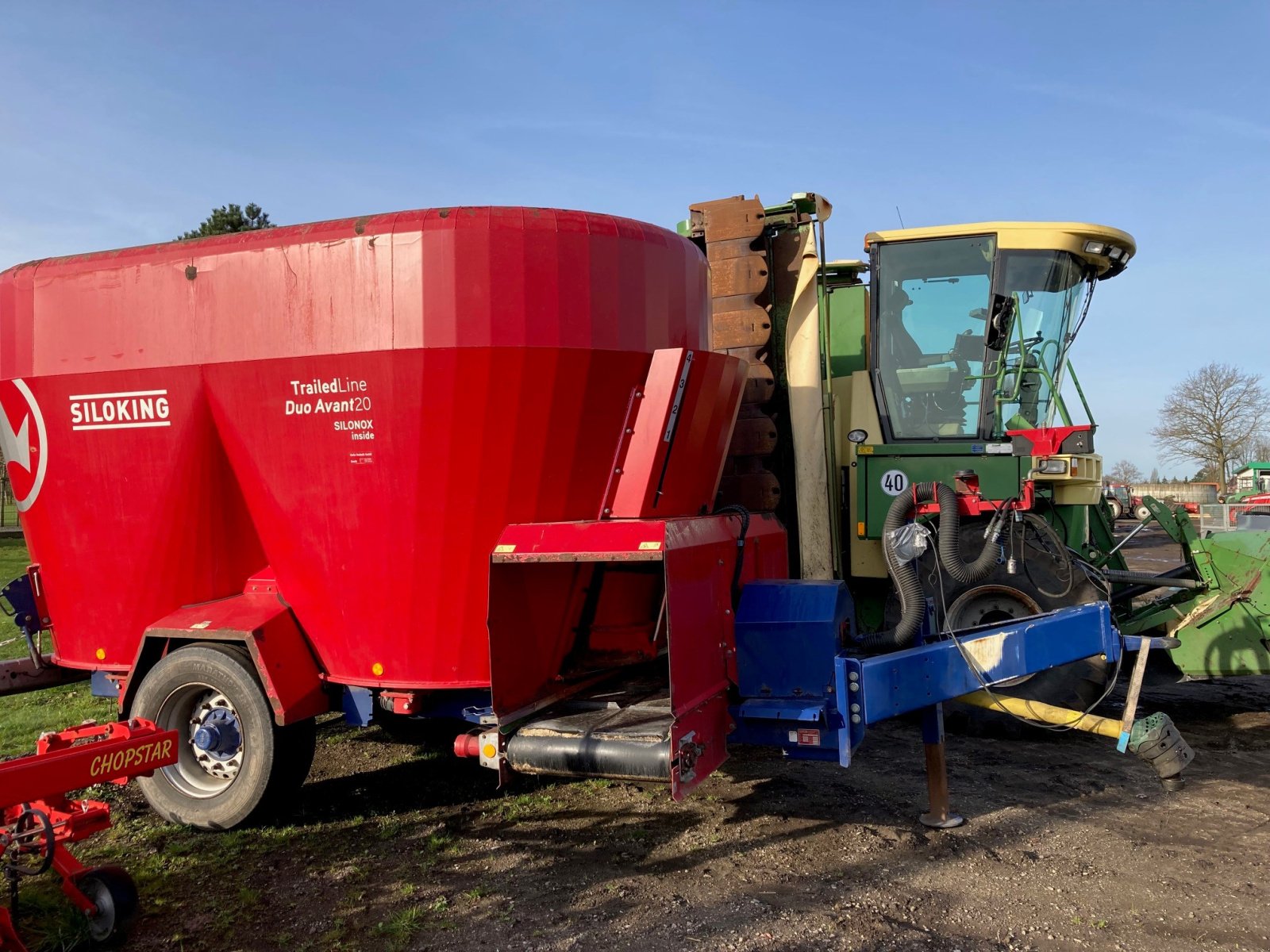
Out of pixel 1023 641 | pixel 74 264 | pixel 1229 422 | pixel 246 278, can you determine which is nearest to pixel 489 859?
pixel 1023 641

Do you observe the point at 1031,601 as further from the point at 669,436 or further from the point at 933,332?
the point at 669,436

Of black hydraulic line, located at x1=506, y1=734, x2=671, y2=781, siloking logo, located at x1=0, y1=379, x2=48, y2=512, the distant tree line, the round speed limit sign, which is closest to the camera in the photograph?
black hydraulic line, located at x1=506, y1=734, x2=671, y2=781

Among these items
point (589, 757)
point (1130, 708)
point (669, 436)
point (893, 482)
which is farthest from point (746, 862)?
Answer: point (893, 482)

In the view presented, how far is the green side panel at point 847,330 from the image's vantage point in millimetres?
7195

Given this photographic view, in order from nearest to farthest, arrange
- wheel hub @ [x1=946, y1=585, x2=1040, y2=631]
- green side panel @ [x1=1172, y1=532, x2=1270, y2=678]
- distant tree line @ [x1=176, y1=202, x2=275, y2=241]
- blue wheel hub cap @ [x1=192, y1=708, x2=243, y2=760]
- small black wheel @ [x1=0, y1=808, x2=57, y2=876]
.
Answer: small black wheel @ [x1=0, y1=808, x2=57, y2=876] → blue wheel hub cap @ [x1=192, y1=708, x2=243, y2=760] → green side panel @ [x1=1172, y1=532, x2=1270, y2=678] → wheel hub @ [x1=946, y1=585, x2=1040, y2=631] → distant tree line @ [x1=176, y1=202, x2=275, y2=241]

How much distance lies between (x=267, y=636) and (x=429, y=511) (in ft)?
3.50

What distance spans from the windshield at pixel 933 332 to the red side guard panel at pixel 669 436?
7.16ft

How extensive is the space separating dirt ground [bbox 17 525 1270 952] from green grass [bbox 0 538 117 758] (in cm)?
195

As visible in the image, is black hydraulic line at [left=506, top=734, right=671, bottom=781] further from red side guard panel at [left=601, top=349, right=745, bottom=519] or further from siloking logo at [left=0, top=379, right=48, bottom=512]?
siloking logo at [left=0, top=379, right=48, bottom=512]

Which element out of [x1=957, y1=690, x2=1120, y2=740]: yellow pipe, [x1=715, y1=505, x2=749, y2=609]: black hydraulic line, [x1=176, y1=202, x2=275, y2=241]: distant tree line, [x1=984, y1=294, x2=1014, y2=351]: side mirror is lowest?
[x1=957, y1=690, x2=1120, y2=740]: yellow pipe

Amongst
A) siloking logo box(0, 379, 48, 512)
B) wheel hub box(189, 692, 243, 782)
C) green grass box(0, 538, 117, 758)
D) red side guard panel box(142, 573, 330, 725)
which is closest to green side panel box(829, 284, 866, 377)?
red side guard panel box(142, 573, 330, 725)

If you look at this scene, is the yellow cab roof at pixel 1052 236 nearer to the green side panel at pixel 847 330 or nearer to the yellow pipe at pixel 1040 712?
the green side panel at pixel 847 330

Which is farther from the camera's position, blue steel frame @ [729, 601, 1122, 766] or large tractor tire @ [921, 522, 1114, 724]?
large tractor tire @ [921, 522, 1114, 724]

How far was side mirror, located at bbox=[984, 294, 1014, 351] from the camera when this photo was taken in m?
6.15
